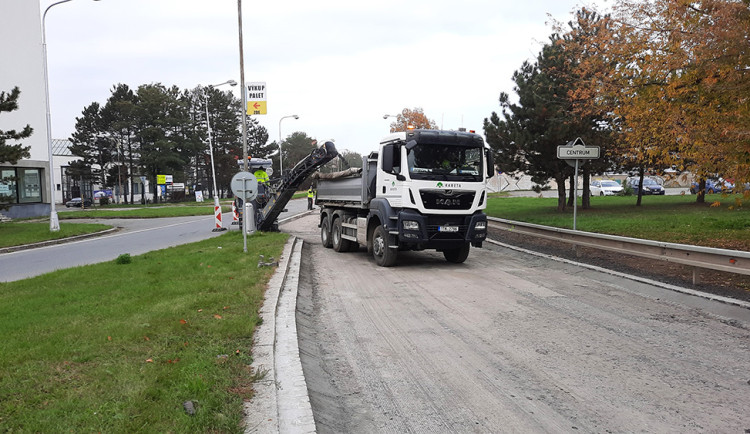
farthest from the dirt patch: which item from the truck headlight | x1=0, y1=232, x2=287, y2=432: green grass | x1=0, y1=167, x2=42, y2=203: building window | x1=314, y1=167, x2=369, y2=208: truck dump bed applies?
x1=0, y1=167, x2=42, y2=203: building window

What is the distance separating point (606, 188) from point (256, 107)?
34.2 m

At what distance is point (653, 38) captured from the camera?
12070mm

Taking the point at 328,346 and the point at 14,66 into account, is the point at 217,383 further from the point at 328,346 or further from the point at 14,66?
the point at 14,66

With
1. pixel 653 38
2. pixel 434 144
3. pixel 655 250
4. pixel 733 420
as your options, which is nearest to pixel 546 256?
pixel 655 250

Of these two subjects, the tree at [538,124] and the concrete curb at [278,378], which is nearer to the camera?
A: the concrete curb at [278,378]

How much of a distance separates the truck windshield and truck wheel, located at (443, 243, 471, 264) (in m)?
1.64

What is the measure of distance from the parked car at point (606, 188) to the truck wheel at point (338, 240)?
113 feet

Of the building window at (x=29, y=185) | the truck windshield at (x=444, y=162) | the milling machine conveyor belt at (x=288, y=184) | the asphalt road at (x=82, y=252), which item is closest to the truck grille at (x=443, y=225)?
the truck windshield at (x=444, y=162)

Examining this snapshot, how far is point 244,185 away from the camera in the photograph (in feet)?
45.2

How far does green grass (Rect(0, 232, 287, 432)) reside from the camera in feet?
12.1

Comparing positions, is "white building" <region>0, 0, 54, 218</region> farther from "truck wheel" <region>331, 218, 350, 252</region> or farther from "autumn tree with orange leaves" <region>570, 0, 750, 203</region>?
"autumn tree with orange leaves" <region>570, 0, 750, 203</region>

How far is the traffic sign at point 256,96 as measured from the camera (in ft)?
68.8

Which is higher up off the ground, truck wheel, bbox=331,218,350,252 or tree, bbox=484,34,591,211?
tree, bbox=484,34,591,211

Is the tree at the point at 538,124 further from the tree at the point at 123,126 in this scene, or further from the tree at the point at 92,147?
the tree at the point at 92,147
